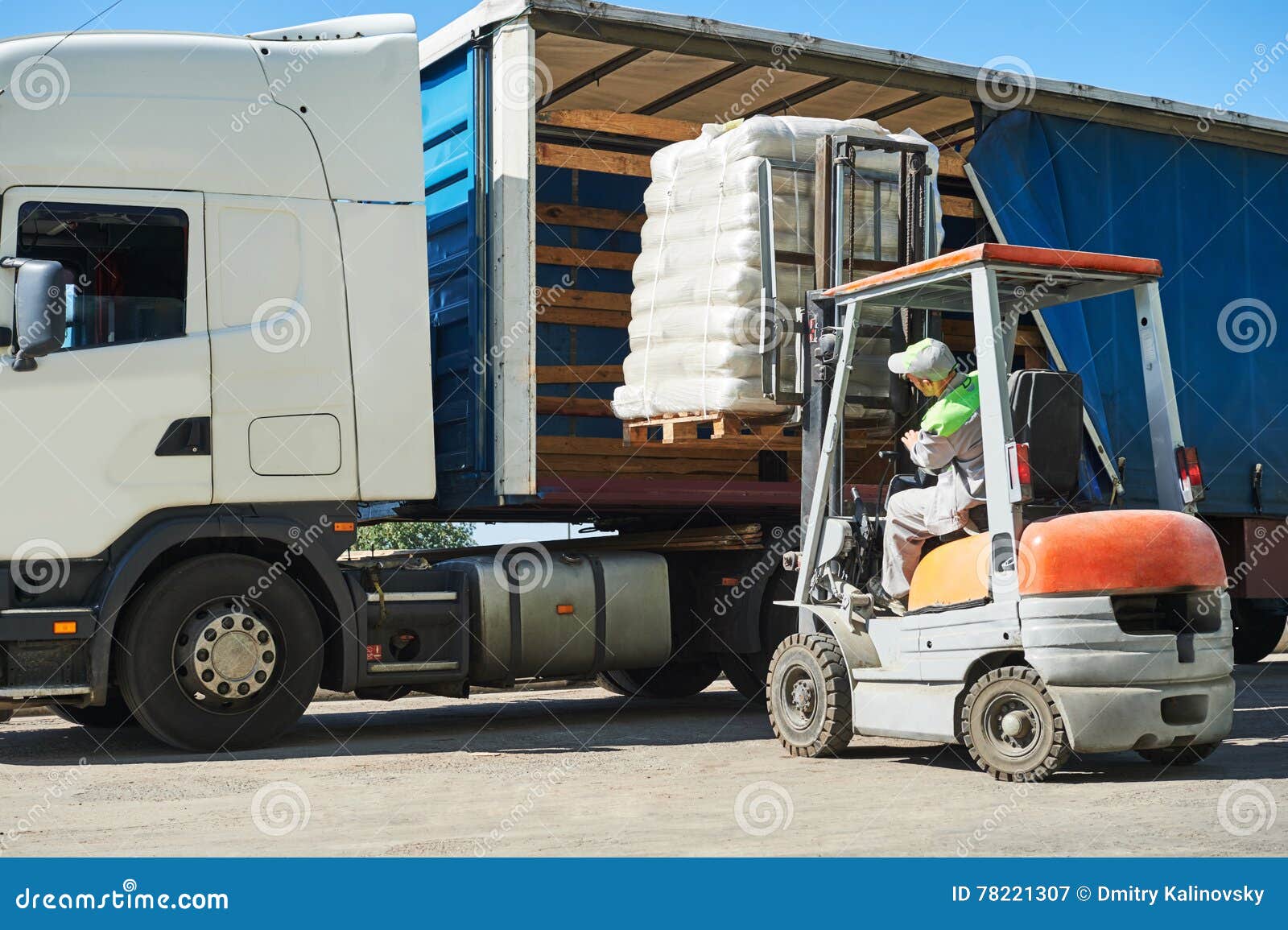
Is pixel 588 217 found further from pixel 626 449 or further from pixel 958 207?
pixel 958 207

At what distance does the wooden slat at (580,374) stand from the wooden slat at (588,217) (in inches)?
36.6

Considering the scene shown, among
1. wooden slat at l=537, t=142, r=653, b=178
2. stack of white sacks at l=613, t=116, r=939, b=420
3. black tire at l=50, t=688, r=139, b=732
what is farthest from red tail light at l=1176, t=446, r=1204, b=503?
black tire at l=50, t=688, r=139, b=732

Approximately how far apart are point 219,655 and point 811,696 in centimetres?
296

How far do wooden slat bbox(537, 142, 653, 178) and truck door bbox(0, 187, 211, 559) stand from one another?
6.72 feet

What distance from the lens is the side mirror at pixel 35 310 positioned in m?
7.13

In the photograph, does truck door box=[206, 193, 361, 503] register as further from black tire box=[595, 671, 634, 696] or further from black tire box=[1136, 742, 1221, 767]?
black tire box=[1136, 742, 1221, 767]

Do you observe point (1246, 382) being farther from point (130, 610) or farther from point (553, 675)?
point (130, 610)

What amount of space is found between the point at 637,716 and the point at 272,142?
4287 millimetres

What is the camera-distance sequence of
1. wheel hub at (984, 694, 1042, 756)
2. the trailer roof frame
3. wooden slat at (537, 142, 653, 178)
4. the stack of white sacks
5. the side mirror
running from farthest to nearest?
wooden slat at (537, 142, 653, 178) < the trailer roof frame < the stack of white sacks < the side mirror < wheel hub at (984, 694, 1042, 756)

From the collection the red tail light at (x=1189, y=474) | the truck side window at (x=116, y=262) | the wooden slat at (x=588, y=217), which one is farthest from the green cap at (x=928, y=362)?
the truck side window at (x=116, y=262)

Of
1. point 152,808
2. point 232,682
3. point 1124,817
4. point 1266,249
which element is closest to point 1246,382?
point 1266,249

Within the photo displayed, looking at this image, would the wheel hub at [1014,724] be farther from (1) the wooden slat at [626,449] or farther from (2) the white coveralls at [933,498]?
(1) the wooden slat at [626,449]

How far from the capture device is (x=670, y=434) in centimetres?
847

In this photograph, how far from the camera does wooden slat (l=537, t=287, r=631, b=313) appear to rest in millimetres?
9180
